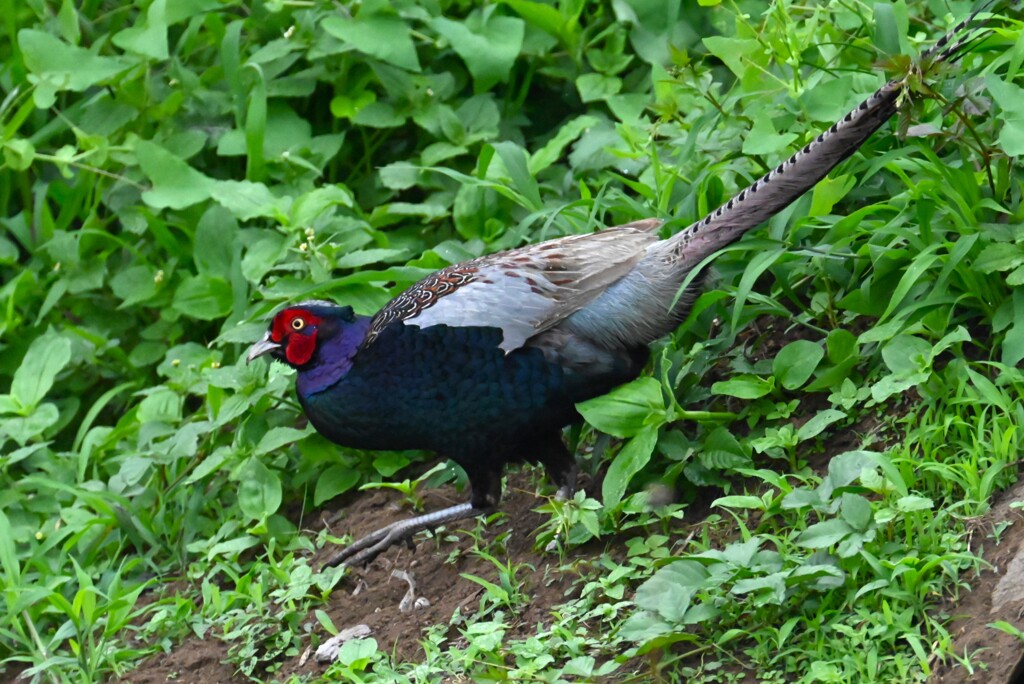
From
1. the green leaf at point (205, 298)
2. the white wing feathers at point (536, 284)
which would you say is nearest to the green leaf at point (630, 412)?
the white wing feathers at point (536, 284)

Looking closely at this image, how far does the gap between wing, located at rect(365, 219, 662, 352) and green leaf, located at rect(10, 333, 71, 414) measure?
154cm

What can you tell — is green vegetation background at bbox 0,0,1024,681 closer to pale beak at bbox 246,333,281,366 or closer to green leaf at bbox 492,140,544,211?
green leaf at bbox 492,140,544,211

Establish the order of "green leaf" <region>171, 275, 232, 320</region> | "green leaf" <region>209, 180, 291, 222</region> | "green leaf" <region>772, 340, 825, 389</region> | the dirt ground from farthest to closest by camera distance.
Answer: "green leaf" <region>171, 275, 232, 320</region>, "green leaf" <region>209, 180, 291, 222</region>, "green leaf" <region>772, 340, 825, 389</region>, the dirt ground

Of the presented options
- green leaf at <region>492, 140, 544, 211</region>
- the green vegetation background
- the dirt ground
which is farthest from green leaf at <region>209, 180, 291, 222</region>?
the dirt ground

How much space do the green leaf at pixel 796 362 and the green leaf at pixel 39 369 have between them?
271 centimetres

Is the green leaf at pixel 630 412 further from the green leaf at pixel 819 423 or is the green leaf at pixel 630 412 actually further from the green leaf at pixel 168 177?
the green leaf at pixel 168 177

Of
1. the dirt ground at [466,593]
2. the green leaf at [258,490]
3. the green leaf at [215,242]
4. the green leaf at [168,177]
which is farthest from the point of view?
the green leaf at [168,177]

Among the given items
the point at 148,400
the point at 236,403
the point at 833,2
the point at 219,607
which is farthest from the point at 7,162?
the point at 833,2

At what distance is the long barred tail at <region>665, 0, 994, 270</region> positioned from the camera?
370 centimetres

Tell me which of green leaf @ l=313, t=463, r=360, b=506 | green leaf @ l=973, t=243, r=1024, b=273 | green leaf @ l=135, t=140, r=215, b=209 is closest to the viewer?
green leaf @ l=973, t=243, r=1024, b=273

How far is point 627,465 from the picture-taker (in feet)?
12.6

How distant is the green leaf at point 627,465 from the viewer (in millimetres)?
3801

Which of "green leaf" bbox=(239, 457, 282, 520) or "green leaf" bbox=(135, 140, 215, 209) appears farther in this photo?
"green leaf" bbox=(135, 140, 215, 209)

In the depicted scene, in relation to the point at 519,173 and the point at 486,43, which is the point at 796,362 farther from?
the point at 486,43
